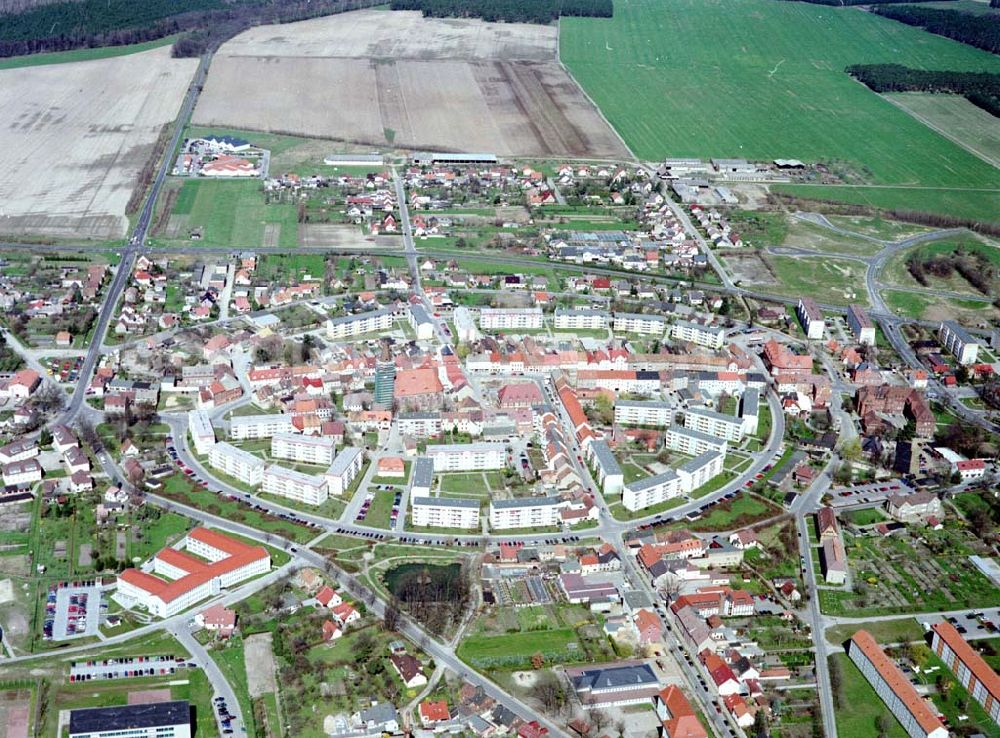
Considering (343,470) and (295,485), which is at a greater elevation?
(343,470)

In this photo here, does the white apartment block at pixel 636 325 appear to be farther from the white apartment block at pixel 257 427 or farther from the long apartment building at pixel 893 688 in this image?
the long apartment building at pixel 893 688

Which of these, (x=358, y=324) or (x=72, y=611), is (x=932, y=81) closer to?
(x=358, y=324)

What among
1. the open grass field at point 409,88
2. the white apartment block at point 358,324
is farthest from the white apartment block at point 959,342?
the open grass field at point 409,88

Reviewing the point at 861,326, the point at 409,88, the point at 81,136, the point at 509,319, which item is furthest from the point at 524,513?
the point at 409,88

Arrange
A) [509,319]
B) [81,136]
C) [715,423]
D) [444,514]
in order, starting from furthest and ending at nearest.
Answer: [81,136], [509,319], [715,423], [444,514]

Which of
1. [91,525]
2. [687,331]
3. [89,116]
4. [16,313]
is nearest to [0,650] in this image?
[91,525]

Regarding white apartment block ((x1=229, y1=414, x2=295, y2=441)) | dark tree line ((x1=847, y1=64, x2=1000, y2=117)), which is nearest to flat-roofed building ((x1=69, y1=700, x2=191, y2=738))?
white apartment block ((x1=229, y1=414, x2=295, y2=441))
